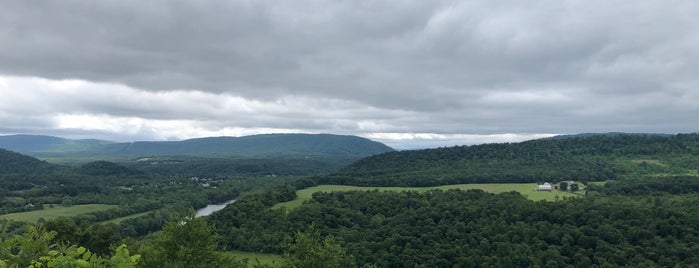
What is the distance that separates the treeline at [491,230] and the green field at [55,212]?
62769 mm

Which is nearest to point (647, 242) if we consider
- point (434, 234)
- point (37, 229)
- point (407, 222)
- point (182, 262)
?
point (434, 234)

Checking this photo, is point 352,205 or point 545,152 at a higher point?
point 545,152

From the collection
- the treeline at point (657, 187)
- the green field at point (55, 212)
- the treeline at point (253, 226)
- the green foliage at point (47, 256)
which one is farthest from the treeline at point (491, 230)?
the green foliage at point (47, 256)

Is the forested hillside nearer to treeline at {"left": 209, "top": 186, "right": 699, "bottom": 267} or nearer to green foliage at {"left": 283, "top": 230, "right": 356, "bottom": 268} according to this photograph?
treeline at {"left": 209, "top": 186, "right": 699, "bottom": 267}

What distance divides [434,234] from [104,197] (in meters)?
154

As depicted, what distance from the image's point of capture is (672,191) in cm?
10925

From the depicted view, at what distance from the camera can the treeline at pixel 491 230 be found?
218 feet

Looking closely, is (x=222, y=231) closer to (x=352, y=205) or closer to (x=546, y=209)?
(x=352, y=205)

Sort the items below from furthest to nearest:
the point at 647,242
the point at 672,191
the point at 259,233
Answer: the point at 672,191 → the point at 259,233 → the point at 647,242

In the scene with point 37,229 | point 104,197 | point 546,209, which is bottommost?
point 104,197

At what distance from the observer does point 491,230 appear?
78.9 m

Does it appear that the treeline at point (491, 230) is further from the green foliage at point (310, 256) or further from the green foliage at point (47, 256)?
the green foliage at point (47, 256)

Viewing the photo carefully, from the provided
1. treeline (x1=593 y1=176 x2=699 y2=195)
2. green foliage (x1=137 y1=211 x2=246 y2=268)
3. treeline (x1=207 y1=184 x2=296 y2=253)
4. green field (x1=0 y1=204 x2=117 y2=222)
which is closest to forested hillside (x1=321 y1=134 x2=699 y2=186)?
treeline (x1=593 y1=176 x2=699 y2=195)

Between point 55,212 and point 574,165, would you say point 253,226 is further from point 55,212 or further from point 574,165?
point 574,165
